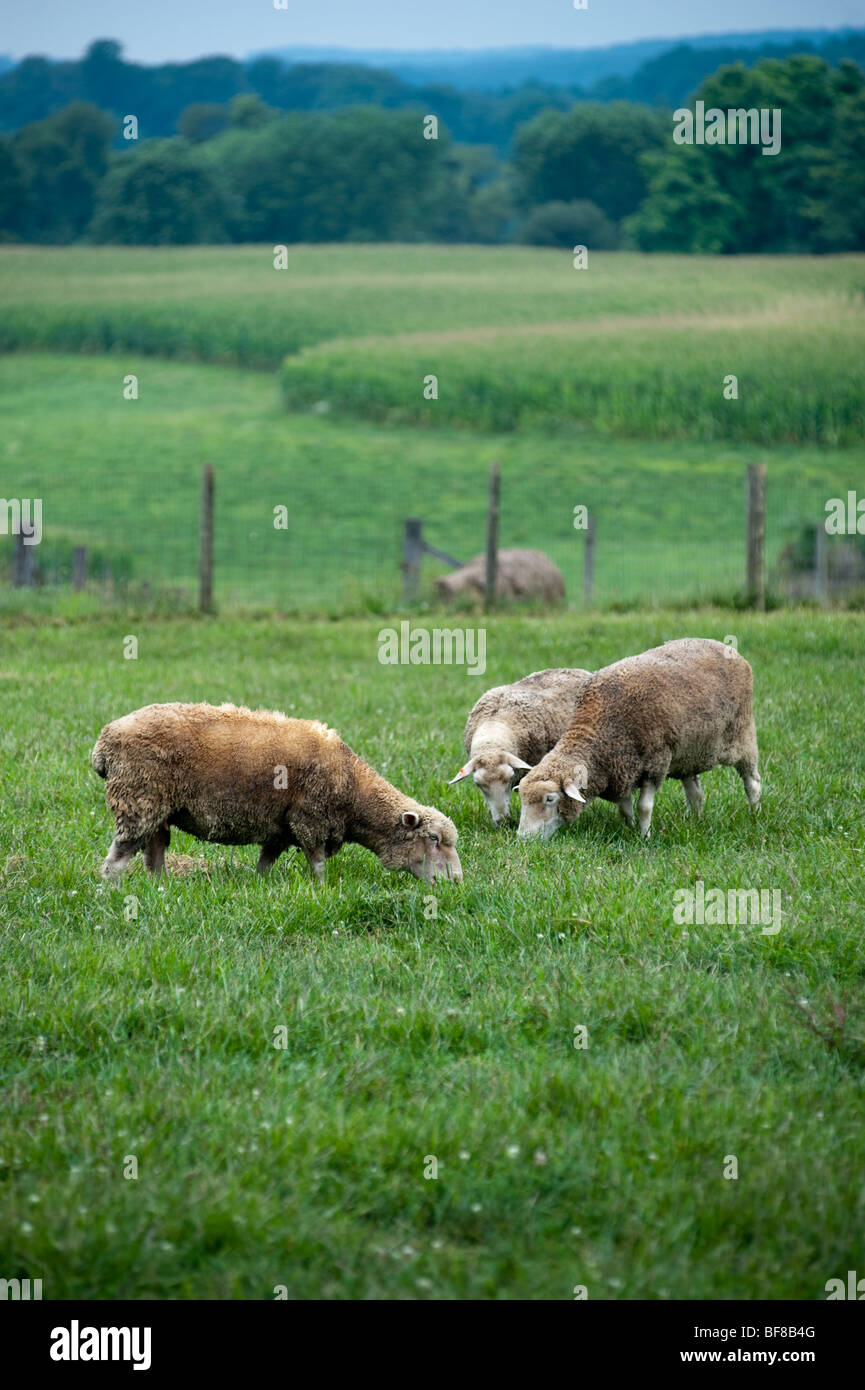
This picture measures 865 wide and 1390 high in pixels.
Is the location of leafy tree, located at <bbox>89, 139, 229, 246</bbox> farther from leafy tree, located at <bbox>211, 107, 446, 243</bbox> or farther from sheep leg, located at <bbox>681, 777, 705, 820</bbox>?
sheep leg, located at <bbox>681, 777, 705, 820</bbox>

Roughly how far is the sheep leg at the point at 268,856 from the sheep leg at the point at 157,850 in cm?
54

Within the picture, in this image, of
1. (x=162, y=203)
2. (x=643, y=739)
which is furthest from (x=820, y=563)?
(x=162, y=203)

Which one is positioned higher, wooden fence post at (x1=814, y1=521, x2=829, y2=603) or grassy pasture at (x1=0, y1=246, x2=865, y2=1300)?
wooden fence post at (x1=814, y1=521, x2=829, y2=603)

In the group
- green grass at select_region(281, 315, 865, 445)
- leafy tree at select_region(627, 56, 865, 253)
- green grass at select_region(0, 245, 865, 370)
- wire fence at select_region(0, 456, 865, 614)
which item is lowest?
wire fence at select_region(0, 456, 865, 614)

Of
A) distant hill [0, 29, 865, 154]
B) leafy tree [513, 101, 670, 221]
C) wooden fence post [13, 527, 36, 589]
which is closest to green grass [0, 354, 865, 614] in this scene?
wooden fence post [13, 527, 36, 589]

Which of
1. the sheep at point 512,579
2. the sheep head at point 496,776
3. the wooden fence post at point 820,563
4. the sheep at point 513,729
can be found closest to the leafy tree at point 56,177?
the sheep at point 512,579

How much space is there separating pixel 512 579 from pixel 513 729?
10.4 meters

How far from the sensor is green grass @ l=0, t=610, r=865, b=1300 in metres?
4.09

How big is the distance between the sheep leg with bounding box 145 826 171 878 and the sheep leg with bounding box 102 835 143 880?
0.61 ft

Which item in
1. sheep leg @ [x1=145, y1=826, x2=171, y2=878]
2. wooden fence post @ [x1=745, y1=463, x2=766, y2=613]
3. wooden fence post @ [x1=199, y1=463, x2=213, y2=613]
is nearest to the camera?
sheep leg @ [x1=145, y1=826, x2=171, y2=878]

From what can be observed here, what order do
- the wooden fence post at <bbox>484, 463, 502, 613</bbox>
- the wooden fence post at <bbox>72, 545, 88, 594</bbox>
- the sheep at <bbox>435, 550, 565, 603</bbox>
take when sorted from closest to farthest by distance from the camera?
the wooden fence post at <bbox>484, 463, 502, 613</bbox>
the sheep at <bbox>435, 550, 565, 603</bbox>
the wooden fence post at <bbox>72, 545, 88, 594</bbox>

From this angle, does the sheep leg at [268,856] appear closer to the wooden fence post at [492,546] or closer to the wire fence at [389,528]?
the wooden fence post at [492,546]

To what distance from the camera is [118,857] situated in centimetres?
728

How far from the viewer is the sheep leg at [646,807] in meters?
8.27
